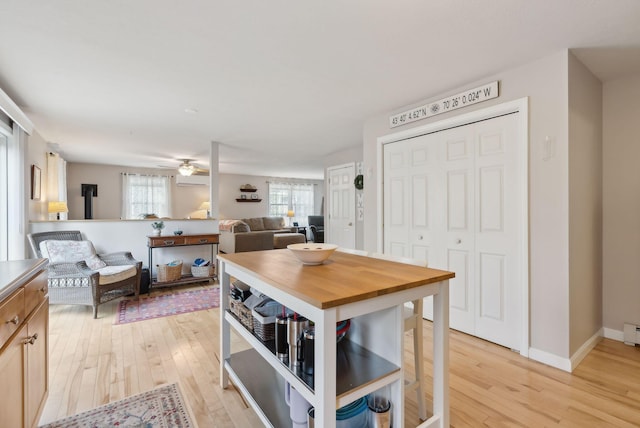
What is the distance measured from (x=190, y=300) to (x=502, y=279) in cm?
349

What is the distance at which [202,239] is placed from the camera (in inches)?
184

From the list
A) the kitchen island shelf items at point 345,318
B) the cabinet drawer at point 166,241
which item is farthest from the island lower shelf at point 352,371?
the cabinet drawer at point 166,241

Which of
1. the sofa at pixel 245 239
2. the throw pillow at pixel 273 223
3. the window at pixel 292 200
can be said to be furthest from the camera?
the window at pixel 292 200

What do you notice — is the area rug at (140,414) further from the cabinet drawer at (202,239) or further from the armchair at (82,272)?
the cabinet drawer at (202,239)

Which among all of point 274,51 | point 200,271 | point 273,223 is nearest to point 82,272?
point 200,271

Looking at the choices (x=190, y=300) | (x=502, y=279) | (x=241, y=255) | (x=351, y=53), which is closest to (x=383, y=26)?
(x=351, y=53)

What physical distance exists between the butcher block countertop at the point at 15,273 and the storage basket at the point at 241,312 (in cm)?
95

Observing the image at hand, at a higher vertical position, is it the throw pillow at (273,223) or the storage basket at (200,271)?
the throw pillow at (273,223)

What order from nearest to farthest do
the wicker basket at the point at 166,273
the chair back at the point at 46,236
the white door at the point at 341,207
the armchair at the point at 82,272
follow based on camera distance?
1. the armchair at the point at 82,272
2. the chair back at the point at 46,236
3. the wicker basket at the point at 166,273
4. the white door at the point at 341,207

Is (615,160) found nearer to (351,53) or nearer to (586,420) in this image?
(586,420)

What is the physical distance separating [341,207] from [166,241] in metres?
3.11

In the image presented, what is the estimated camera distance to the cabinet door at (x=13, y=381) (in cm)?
106

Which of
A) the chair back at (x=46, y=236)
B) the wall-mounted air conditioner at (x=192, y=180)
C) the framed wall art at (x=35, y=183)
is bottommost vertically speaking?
the chair back at (x=46, y=236)

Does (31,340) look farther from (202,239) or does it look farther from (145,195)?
(145,195)
